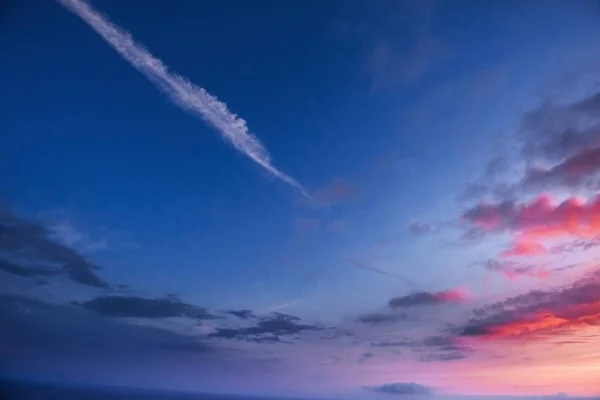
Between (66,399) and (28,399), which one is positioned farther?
(66,399)

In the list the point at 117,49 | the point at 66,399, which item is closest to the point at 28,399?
the point at 66,399

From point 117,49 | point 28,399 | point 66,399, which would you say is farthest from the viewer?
point 66,399

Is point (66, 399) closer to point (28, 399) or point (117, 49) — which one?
point (28, 399)

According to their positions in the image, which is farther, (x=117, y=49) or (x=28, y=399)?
(x=28, y=399)

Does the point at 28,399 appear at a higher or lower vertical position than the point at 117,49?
lower

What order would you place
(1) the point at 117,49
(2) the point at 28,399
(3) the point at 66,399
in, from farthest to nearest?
1. (3) the point at 66,399
2. (2) the point at 28,399
3. (1) the point at 117,49

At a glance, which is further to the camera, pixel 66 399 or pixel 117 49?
pixel 66 399

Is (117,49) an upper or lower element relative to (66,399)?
upper
